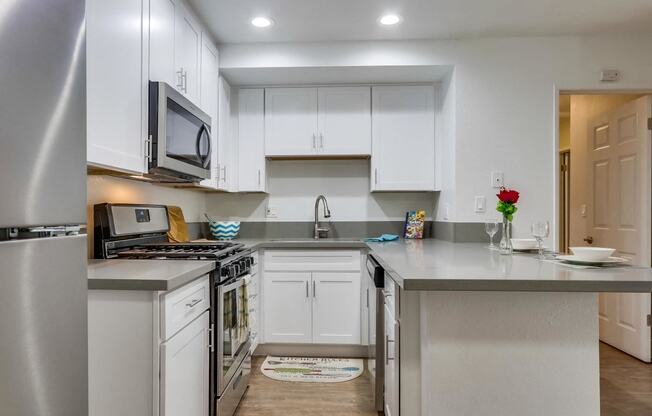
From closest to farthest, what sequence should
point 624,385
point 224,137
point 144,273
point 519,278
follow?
point 519,278 → point 144,273 → point 624,385 → point 224,137

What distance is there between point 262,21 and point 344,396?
2.46 m

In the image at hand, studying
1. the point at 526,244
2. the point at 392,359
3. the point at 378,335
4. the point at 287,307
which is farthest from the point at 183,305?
the point at 526,244

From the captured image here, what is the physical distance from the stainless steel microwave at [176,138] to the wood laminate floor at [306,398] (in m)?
1.38

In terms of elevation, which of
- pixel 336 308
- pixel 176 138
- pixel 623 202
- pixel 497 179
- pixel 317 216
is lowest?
pixel 336 308

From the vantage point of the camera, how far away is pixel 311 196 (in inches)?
135

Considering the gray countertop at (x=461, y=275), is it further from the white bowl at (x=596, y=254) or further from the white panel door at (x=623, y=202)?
the white panel door at (x=623, y=202)

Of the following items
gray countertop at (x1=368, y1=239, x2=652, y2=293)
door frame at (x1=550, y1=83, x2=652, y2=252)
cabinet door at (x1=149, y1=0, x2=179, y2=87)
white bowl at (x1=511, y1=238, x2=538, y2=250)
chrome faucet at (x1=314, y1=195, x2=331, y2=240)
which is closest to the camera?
gray countertop at (x1=368, y1=239, x2=652, y2=293)

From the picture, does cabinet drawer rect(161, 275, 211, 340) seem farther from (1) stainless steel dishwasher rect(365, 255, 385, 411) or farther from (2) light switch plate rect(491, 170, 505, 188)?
(2) light switch plate rect(491, 170, 505, 188)

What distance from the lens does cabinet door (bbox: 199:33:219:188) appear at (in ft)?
8.45

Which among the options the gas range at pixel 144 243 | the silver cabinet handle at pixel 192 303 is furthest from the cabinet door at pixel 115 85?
the silver cabinet handle at pixel 192 303

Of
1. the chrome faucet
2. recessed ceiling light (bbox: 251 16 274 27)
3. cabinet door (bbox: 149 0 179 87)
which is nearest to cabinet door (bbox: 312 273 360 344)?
the chrome faucet

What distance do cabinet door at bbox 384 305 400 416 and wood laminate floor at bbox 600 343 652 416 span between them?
1383 mm

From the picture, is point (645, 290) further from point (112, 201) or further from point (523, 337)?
point (112, 201)

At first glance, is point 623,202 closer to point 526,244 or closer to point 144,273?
point 526,244
